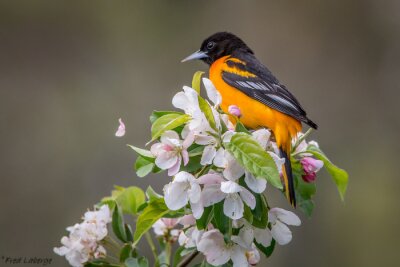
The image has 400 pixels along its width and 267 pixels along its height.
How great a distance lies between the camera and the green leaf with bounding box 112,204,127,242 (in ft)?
6.28

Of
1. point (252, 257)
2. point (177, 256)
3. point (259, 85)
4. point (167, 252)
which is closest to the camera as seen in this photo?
point (252, 257)

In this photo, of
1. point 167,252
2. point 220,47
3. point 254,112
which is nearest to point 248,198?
point 167,252

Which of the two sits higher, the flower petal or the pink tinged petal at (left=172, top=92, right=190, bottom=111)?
the pink tinged petal at (left=172, top=92, right=190, bottom=111)

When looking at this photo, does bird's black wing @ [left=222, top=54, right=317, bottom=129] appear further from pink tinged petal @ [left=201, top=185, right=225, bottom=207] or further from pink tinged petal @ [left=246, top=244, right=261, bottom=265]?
pink tinged petal @ [left=201, top=185, right=225, bottom=207]

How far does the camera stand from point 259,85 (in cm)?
304

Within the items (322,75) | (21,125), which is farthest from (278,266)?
(21,125)

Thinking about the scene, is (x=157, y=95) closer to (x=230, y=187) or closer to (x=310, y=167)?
(x=310, y=167)

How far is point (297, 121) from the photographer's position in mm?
2787

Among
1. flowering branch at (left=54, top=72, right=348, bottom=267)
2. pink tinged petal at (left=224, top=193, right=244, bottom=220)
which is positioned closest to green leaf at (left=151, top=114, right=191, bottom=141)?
flowering branch at (left=54, top=72, right=348, bottom=267)

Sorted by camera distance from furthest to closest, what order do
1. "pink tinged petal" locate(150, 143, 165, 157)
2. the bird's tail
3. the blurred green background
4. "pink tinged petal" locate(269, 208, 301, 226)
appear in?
1. the blurred green background
2. the bird's tail
3. "pink tinged petal" locate(269, 208, 301, 226)
4. "pink tinged petal" locate(150, 143, 165, 157)

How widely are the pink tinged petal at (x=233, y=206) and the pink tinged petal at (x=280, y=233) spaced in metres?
0.19

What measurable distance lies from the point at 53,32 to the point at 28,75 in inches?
24.8

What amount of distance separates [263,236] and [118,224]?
1.39 ft

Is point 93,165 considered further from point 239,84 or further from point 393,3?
point 393,3
